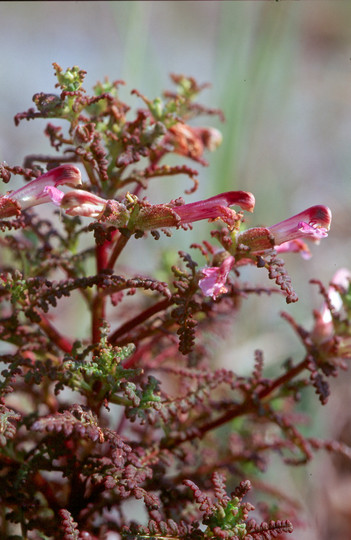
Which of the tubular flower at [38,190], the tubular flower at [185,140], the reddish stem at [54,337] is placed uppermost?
the tubular flower at [185,140]

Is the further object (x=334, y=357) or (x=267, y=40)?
(x=267, y=40)

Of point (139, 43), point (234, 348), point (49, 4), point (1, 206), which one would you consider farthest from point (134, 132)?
point (49, 4)

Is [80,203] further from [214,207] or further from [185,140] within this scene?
[185,140]

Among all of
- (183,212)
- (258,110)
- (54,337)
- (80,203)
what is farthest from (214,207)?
(258,110)

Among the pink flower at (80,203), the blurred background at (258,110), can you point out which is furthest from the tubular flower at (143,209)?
the blurred background at (258,110)

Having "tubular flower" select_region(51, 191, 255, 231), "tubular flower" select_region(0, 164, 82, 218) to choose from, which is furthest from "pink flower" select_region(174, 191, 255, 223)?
"tubular flower" select_region(0, 164, 82, 218)

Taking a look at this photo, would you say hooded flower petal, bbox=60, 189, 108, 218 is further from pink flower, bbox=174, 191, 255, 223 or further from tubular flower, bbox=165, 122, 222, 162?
tubular flower, bbox=165, 122, 222, 162

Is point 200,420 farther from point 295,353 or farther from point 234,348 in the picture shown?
point 234,348

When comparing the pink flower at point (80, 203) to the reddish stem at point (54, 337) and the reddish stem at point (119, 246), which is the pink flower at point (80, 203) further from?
the reddish stem at point (54, 337)
